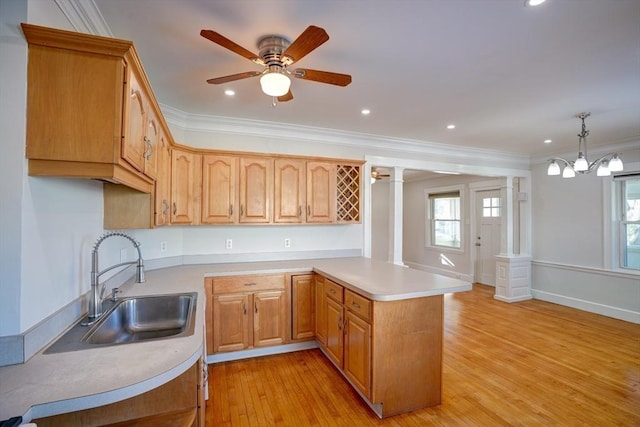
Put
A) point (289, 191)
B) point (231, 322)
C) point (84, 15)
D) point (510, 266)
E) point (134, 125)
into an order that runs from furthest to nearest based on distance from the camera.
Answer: point (510, 266) < point (289, 191) < point (231, 322) < point (84, 15) < point (134, 125)

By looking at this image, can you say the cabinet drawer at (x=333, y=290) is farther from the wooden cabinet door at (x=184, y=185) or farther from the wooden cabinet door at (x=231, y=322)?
the wooden cabinet door at (x=184, y=185)

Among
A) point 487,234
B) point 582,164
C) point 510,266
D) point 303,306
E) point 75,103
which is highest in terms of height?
point 582,164

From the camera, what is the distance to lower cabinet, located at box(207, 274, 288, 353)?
283cm

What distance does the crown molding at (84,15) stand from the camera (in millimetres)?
1484

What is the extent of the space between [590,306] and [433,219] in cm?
335

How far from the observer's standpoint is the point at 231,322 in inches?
114

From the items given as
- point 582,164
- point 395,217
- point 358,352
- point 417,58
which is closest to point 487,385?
point 358,352

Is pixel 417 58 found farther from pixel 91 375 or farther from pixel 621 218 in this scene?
pixel 621 218

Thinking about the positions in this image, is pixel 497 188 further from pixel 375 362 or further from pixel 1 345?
pixel 1 345

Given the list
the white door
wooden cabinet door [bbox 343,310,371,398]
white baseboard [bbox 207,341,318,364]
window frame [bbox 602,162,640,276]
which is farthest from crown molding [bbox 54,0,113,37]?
the white door

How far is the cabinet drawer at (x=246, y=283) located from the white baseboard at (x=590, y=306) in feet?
15.6

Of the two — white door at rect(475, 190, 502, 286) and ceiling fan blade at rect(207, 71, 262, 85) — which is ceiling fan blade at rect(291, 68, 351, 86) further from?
white door at rect(475, 190, 502, 286)

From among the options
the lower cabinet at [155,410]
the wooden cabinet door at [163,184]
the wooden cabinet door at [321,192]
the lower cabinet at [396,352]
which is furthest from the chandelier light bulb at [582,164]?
the wooden cabinet door at [163,184]

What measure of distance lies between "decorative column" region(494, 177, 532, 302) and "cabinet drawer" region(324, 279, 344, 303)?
12.6 feet
